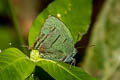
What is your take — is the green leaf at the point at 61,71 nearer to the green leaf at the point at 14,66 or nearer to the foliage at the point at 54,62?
the foliage at the point at 54,62

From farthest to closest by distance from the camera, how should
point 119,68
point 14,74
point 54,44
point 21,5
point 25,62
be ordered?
point 21,5, point 119,68, point 54,44, point 25,62, point 14,74

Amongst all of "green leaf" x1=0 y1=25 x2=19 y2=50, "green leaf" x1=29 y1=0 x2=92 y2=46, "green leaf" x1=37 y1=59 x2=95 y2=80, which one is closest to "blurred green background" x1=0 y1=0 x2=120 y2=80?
"green leaf" x1=0 y1=25 x2=19 y2=50

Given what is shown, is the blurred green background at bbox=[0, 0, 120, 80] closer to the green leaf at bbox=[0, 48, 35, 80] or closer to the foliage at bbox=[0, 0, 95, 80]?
the foliage at bbox=[0, 0, 95, 80]

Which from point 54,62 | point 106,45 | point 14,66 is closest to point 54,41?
point 54,62

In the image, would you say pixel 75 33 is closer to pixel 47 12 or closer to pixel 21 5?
pixel 47 12

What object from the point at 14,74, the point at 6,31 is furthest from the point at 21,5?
the point at 14,74
